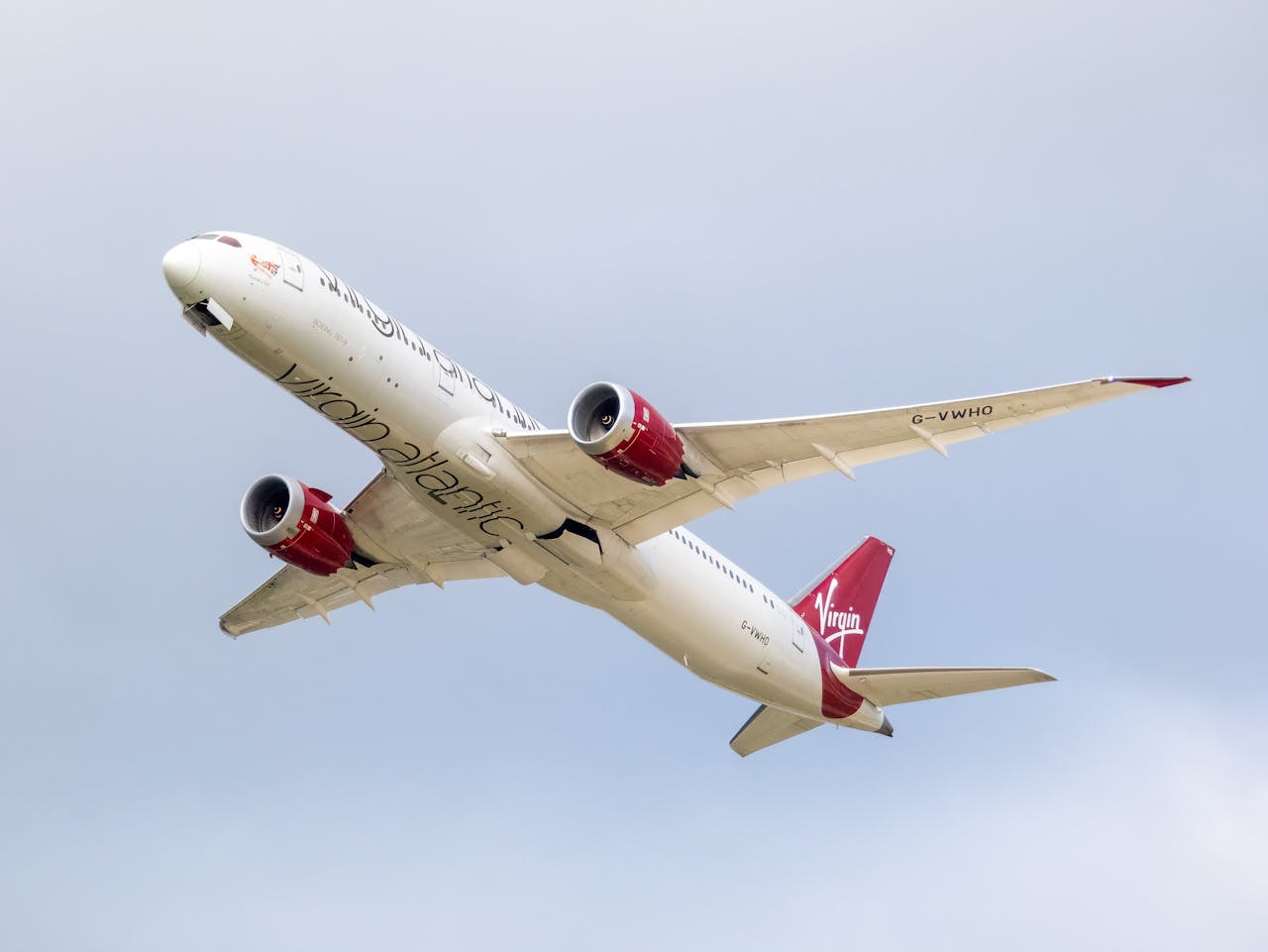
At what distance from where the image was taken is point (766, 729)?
46.3 m

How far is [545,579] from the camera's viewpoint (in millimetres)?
39000

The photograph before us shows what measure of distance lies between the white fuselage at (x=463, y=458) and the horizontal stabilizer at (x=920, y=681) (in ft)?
5.27

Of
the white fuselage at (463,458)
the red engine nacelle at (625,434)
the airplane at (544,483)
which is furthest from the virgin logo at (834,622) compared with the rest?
the red engine nacelle at (625,434)

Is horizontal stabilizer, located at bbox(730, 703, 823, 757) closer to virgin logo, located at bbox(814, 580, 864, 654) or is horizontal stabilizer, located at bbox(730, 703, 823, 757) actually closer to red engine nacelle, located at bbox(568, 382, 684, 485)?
virgin logo, located at bbox(814, 580, 864, 654)

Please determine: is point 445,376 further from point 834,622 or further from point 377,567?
point 834,622

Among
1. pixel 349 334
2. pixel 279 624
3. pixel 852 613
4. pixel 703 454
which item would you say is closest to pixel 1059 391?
pixel 703 454

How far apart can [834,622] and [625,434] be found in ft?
53.7

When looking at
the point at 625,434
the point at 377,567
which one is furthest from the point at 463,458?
the point at 377,567

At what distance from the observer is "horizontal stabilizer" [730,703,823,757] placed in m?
45.9

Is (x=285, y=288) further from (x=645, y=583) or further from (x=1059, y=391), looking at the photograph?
(x=1059, y=391)

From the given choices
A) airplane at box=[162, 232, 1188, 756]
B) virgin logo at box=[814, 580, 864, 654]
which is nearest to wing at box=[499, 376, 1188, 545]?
airplane at box=[162, 232, 1188, 756]

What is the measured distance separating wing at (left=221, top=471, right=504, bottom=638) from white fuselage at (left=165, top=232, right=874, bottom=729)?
2441mm

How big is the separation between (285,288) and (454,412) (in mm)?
4620

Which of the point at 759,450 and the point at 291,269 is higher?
the point at 291,269
